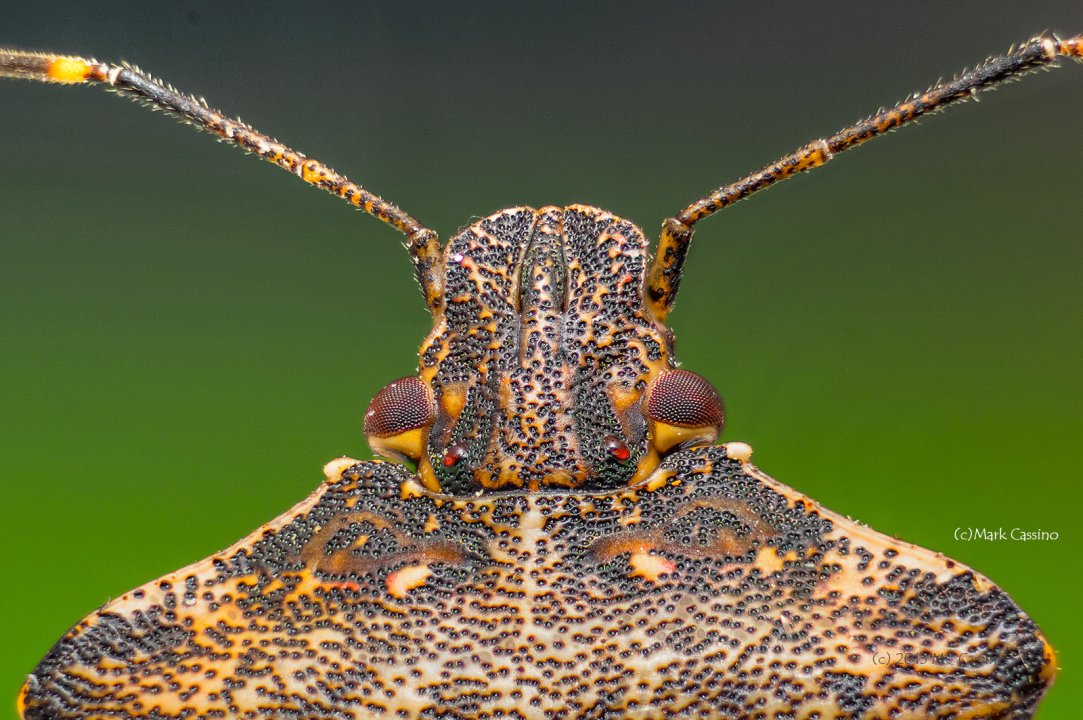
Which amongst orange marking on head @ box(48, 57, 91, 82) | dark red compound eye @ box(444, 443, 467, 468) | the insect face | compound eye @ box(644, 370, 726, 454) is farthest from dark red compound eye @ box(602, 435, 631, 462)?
orange marking on head @ box(48, 57, 91, 82)

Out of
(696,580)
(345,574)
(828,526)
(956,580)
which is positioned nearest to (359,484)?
(345,574)

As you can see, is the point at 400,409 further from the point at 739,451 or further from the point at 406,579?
A: the point at 739,451

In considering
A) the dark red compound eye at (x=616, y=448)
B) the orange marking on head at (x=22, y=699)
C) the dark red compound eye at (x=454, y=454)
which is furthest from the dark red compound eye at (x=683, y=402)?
the orange marking on head at (x=22, y=699)

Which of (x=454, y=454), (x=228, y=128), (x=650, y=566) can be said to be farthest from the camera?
(x=228, y=128)

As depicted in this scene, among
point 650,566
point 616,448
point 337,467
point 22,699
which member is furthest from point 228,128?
point 650,566

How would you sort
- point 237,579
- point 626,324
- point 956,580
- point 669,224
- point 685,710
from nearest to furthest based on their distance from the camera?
point 685,710 → point 956,580 → point 237,579 → point 626,324 → point 669,224

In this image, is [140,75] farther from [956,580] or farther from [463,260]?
[956,580]
